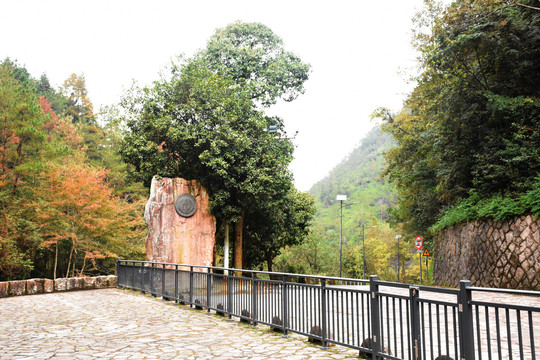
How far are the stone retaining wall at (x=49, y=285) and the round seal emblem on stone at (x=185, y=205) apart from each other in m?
5.16

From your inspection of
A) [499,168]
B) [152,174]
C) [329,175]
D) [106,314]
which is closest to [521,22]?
[499,168]

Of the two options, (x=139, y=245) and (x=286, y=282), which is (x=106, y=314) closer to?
(x=286, y=282)

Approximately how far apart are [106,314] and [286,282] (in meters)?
5.69

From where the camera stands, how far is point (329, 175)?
578 feet

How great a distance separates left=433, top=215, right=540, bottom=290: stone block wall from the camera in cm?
1494

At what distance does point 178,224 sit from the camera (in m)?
17.0

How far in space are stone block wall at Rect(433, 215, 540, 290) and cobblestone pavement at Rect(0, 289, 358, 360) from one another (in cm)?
1094

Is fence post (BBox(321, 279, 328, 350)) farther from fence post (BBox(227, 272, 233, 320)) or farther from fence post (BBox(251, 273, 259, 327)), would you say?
fence post (BBox(227, 272, 233, 320))

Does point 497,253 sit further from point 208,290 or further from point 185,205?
point 185,205

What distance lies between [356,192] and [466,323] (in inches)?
5197

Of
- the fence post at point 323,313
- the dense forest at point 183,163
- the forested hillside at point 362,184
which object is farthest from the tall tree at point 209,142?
the forested hillside at point 362,184

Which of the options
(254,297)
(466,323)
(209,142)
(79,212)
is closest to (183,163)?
(209,142)

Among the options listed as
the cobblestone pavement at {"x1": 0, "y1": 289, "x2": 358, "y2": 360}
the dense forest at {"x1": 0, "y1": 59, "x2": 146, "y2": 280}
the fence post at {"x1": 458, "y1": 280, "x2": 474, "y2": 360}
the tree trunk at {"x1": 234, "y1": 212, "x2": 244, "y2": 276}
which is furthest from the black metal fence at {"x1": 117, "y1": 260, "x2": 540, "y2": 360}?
the dense forest at {"x1": 0, "y1": 59, "x2": 146, "y2": 280}

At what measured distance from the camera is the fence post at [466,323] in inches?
175
